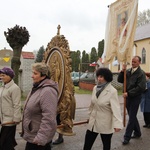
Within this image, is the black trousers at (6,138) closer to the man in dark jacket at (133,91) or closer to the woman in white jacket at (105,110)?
the woman in white jacket at (105,110)

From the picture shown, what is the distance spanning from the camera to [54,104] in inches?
115

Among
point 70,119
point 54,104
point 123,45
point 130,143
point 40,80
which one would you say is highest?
point 123,45

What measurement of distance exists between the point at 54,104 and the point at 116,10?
11.6 ft

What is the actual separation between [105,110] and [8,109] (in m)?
1.52

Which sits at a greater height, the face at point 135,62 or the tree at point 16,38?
the tree at point 16,38

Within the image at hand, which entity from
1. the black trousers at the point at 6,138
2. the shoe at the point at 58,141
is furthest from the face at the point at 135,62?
the black trousers at the point at 6,138

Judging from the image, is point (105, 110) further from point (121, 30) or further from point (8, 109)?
point (121, 30)

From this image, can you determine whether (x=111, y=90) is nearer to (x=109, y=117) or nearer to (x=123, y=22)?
(x=109, y=117)

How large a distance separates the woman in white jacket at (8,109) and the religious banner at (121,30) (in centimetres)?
261

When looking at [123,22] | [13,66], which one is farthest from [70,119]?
[13,66]

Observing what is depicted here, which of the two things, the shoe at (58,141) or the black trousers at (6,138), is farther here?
the shoe at (58,141)

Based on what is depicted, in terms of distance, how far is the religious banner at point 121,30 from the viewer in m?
5.22

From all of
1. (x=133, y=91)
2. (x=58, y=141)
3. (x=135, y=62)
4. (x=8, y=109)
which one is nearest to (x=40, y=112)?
(x=8, y=109)

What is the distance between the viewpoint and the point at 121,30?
17.9 feet
